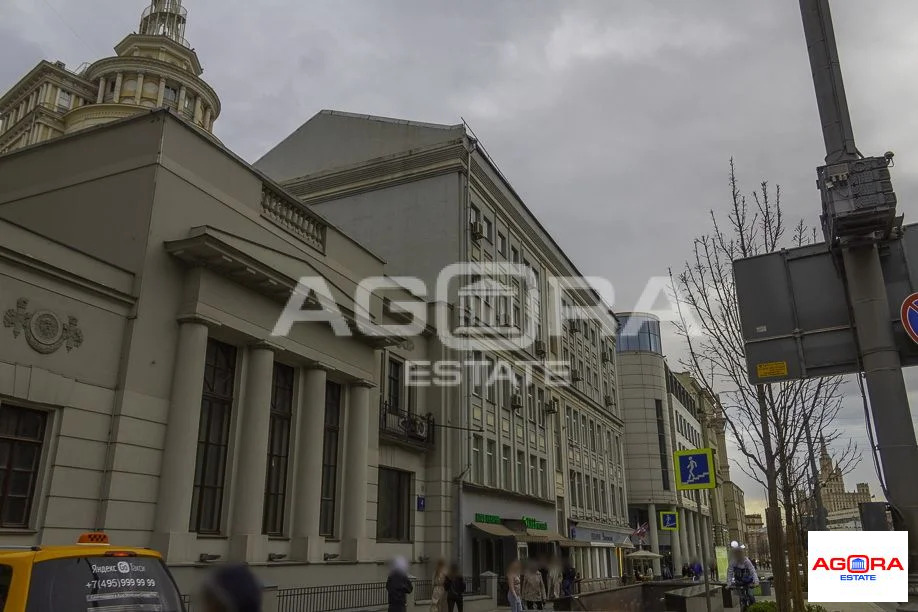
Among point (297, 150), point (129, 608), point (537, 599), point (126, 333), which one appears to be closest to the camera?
point (129, 608)

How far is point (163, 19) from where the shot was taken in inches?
3285

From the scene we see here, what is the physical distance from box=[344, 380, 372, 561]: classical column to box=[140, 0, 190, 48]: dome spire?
249 ft

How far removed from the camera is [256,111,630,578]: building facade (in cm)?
2966

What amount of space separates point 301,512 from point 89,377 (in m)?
6.75

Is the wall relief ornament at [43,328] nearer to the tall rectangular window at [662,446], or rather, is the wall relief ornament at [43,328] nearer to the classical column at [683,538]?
the tall rectangular window at [662,446]

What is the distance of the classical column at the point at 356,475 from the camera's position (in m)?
19.6

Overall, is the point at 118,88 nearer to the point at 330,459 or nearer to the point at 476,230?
the point at 476,230

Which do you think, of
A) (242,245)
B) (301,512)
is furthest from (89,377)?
(301,512)

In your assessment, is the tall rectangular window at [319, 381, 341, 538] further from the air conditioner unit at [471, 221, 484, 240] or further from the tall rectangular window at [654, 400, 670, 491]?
the tall rectangular window at [654, 400, 670, 491]

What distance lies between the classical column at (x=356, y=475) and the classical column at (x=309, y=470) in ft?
3.45

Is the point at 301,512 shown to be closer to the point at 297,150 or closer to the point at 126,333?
the point at 126,333

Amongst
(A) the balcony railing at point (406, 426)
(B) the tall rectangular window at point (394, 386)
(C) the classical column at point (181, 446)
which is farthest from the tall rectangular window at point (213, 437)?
(B) the tall rectangular window at point (394, 386)

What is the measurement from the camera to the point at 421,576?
82.2ft

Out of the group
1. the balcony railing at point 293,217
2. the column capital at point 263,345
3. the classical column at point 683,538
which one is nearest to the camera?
the column capital at point 263,345
